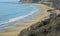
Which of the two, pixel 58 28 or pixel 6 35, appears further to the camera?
pixel 6 35

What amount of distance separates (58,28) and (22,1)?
13310cm

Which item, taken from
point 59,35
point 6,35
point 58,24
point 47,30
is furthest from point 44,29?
point 6,35

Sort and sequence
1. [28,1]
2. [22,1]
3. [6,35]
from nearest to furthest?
[6,35] < [28,1] < [22,1]

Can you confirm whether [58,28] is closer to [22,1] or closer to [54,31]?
[54,31]

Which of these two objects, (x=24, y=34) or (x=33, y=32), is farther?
(x=24, y=34)

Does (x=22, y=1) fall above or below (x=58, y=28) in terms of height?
below

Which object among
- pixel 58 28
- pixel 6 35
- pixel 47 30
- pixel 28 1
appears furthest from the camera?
pixel 28 1

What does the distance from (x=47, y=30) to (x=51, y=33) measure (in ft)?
2.53

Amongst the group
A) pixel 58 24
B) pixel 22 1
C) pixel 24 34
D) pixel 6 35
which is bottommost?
pixel 22 1

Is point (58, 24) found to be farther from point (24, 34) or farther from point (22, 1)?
point (22, 1)

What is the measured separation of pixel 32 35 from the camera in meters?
10.2

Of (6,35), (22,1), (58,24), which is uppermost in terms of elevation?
(58,24)

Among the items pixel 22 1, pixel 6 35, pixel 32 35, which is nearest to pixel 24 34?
pixel 32 35

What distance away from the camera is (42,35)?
9.52 metres
